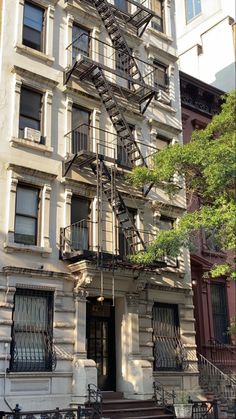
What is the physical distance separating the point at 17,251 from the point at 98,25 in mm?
9931

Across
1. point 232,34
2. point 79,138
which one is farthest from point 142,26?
point 232,34

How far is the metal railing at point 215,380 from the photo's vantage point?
59.3 ft

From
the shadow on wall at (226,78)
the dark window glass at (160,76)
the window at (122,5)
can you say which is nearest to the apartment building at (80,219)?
the window at (122,5)

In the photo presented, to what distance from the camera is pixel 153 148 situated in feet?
65.6

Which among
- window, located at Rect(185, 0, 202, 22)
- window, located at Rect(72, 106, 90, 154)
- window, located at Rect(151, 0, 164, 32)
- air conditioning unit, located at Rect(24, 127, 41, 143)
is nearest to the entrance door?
window, located at Rect(72, 106, 90, 154)

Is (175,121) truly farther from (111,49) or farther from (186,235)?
(186,235)

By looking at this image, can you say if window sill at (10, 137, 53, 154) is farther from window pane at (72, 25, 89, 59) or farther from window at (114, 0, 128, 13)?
window at (114, 0, 128, 13)

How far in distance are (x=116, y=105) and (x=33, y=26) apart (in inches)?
157

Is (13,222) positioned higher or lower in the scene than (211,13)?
lower

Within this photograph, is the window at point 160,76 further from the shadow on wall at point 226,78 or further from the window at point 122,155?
the shadow on wall at point 226,78

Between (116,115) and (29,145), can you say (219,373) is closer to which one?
(116,115)

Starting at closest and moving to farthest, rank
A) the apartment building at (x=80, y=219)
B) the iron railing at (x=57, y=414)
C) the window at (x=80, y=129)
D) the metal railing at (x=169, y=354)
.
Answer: the iron railing at (x=57, y=414) → the apartment building at (x=80, y=219) → the window at (x=80, y=129) → the metal railing at (x=169, y=354)

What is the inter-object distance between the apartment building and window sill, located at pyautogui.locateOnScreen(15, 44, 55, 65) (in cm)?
4

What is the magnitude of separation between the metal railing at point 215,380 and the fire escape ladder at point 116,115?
801cm
